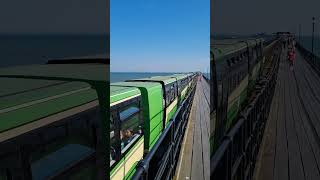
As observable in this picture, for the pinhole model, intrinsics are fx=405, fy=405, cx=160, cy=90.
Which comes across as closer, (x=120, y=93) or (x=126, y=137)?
(x=120, y=93)

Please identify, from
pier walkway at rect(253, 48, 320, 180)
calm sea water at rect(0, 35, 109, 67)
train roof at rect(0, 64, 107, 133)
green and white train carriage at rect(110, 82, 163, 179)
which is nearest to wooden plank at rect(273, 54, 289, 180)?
pier walkway at rect(253, 48, 320, 180)

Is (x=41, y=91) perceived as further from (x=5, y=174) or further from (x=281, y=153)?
(x=281, y=153)

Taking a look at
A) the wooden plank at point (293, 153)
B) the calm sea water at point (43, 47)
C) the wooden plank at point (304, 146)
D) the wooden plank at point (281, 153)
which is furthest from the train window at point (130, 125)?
the calm sea water at point (43, 47)

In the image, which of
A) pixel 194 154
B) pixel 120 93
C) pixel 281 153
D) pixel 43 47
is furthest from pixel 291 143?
pixel 43 47

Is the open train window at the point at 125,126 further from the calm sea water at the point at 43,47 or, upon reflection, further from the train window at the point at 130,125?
the calm sea water at the point at 43,47

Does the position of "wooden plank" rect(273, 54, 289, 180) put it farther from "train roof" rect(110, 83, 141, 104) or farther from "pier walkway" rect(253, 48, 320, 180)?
"train roof" rect(110, 83, 141, 104)

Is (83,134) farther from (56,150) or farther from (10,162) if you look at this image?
(10,162)

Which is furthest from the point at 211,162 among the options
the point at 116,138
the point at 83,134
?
the point at 116,138

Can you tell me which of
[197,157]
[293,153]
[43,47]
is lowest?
[197,157]
